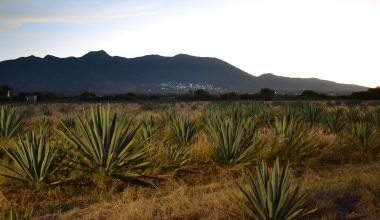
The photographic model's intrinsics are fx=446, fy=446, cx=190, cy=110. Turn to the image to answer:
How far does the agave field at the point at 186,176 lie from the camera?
17.3 ft

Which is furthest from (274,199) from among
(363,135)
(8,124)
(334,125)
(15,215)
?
(8,124)

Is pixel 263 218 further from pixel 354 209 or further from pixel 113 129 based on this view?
pixel 113 129

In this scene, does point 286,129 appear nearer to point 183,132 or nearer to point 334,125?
point 183,132

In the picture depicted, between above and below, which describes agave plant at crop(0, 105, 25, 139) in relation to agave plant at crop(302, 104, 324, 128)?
below

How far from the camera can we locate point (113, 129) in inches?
285

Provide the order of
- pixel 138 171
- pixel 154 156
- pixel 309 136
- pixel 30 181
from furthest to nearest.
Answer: pixel 309 136
pixel 154 156
pixel 138 171
pixel 30 181

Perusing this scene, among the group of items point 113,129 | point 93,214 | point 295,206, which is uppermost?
point 113,129

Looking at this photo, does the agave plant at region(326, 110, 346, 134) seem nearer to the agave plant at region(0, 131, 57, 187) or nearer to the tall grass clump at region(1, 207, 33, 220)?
the agave plant at region(0, 131, 57, 187)

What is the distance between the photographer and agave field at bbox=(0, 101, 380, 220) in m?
5.28

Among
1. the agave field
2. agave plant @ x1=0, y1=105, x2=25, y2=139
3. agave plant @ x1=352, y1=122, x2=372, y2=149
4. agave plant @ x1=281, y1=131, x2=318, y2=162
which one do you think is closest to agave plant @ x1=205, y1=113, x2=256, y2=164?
the agave field

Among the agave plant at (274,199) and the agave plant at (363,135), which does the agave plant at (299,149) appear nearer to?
the agave plant at (363,135)

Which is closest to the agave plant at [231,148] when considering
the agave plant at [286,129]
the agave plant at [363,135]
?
the agave plant at [286,129]

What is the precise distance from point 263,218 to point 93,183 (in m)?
3.24

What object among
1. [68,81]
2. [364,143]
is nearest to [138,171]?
[364,143]
